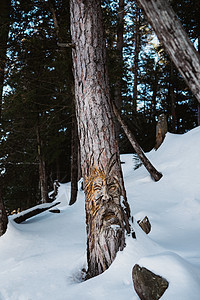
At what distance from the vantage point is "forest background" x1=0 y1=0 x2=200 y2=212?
6.30 meters

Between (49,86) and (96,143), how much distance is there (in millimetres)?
5340

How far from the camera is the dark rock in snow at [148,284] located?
1794 millimetres

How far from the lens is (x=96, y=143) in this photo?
9.38 feet

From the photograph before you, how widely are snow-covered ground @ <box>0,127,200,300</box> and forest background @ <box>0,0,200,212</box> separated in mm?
2552

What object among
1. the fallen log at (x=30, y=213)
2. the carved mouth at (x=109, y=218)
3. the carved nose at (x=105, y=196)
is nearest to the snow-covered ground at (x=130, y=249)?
the carved mouth at (x=109, y=218)

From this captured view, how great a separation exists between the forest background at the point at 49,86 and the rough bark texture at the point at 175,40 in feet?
5.36

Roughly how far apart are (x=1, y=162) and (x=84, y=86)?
29.6 ft

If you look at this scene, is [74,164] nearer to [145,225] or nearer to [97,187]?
[145,225]

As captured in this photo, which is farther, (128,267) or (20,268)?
(20,268)

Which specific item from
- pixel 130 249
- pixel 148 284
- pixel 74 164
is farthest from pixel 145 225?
pixel 74 164

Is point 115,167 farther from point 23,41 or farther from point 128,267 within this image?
point 23,41

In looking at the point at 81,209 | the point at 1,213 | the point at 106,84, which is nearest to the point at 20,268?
the point at 1,213

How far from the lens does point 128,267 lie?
2.36 metres

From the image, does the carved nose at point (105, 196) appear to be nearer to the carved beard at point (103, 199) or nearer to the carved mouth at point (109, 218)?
the carved beard at point (103, 199)
